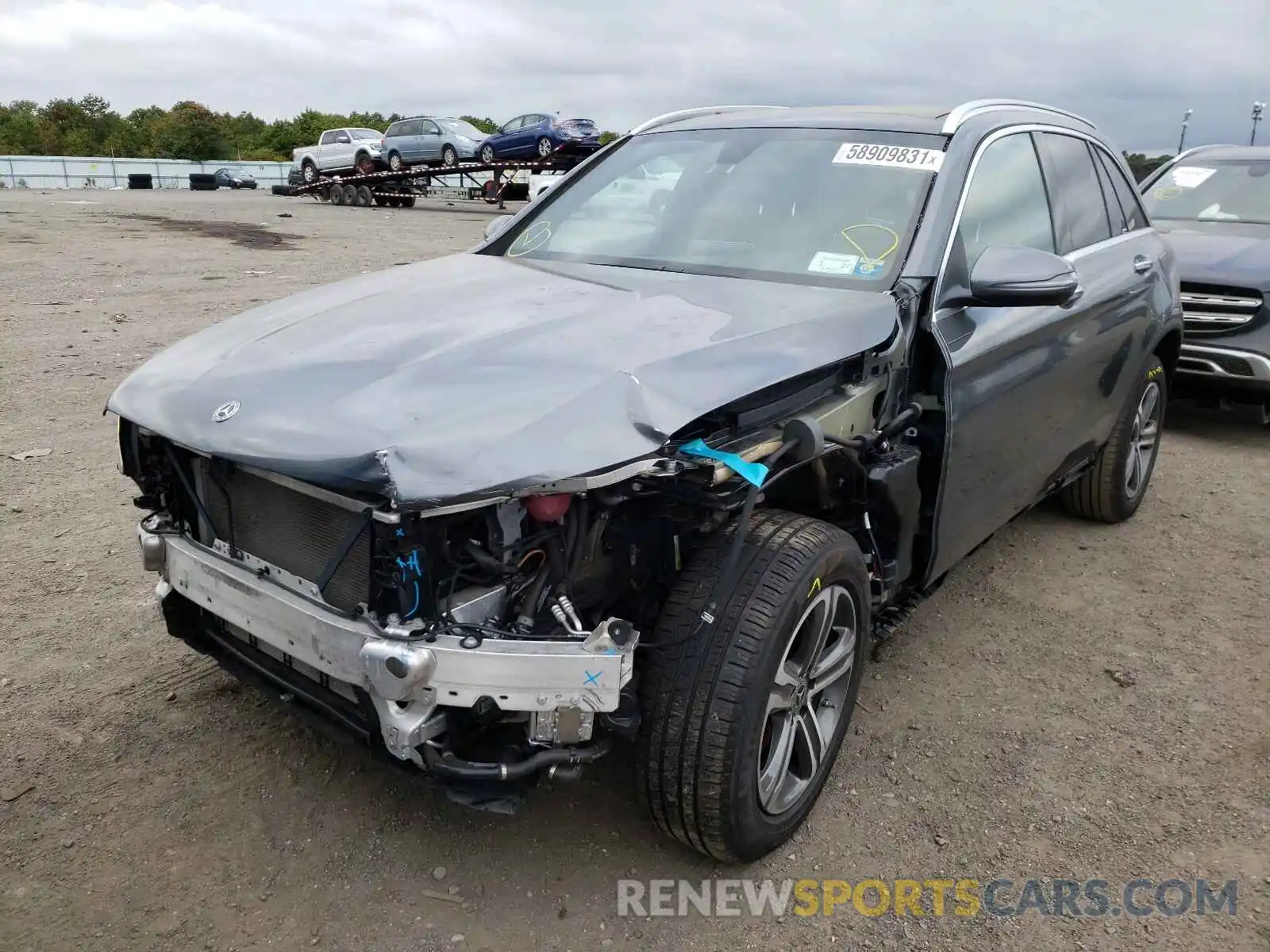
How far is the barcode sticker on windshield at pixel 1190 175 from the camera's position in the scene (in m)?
7.98

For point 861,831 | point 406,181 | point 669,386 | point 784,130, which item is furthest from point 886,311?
point 406,181

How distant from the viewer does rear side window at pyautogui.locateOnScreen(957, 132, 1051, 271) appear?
10.9 feet

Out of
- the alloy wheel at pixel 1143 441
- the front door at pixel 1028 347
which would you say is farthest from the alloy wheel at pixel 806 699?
the alloy wheel at pixel 1143 441

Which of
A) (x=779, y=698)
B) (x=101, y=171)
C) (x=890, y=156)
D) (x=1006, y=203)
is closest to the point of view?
(x=779, y=698)

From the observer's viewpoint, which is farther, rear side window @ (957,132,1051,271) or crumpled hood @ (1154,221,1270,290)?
crumpled hood @ (1154,221,1270,290)

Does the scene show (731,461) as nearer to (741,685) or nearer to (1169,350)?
(741,685)

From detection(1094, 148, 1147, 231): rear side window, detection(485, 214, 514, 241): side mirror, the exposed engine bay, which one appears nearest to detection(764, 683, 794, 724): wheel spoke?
the exposed engine bay

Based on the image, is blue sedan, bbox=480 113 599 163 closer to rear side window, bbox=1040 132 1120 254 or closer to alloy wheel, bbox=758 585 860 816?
rear side window, bbox=1040 132 1120 254

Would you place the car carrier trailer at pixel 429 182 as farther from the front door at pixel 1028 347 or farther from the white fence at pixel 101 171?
the front door at pixel 1028 347

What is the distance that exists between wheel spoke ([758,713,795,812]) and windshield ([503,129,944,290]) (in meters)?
1.36

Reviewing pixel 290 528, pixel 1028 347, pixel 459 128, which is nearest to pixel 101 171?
pixel 459 128

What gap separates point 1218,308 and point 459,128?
2476 centimetres

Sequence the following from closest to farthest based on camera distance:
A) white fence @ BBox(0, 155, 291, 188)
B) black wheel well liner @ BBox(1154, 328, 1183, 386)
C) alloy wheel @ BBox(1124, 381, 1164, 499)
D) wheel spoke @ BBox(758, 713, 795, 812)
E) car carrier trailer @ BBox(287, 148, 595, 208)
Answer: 1. wheel spoke @ BBox(758, 713, 795, 812)
2. alloy wheel @ BBox(1124, 381, 1164, 499)
3. black wheel well liner @ BBox(1154, 328, 1183, 386)
4. car carrier trailer @ BBox(287, 148, 595, 208)
5. white fence @ BBox(0, 155, 291, 188)

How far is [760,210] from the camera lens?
3.38m
